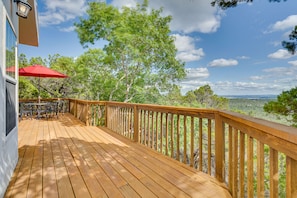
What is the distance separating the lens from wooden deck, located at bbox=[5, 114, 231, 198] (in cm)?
201

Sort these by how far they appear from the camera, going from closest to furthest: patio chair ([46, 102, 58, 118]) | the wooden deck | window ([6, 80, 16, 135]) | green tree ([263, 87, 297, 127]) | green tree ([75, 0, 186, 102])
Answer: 1. the wooden deck
2. window ([6, 80, 16, 135])
3. green tree ([263, 87, 297, 127])
4. patio chair ([46, 102, 58, 118])
5. green tree ([75, 0, 186, 102])

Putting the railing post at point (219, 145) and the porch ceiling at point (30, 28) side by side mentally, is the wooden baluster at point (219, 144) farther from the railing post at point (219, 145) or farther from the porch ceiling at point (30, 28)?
the porch ceiling at point (30, 28)

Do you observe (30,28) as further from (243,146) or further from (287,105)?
(287,105)

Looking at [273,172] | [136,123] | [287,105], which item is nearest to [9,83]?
[136,123]

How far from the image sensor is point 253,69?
21.0m

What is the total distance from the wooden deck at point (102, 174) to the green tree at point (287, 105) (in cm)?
492

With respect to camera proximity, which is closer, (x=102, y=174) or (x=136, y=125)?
(x=102, y=174)

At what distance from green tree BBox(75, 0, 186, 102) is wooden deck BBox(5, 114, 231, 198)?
736 cm

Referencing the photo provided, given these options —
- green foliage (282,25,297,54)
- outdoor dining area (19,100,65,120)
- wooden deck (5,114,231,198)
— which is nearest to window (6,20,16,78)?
wooden deck (5,114,231,198)

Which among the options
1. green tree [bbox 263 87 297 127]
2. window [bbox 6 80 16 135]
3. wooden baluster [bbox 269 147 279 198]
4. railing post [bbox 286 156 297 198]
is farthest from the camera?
green tree [bbox 263 87 297 127]

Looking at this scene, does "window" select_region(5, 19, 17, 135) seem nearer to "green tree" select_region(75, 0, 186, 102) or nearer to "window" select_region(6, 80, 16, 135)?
"window" select_region(6, 80, 16, 135)

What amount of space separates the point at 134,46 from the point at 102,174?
889 cm

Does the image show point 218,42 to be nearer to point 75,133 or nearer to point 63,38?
point 63,38

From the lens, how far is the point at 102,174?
2.44 m
